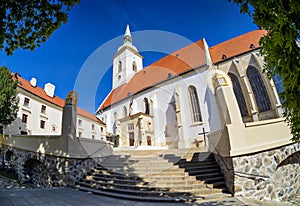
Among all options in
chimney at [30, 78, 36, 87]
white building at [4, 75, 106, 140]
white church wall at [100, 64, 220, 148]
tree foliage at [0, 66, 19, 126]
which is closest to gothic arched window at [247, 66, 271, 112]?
white church wall at [100, 64, 220, 148]

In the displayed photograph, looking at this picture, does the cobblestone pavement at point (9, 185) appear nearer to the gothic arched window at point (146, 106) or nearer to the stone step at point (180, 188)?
the stone step at point (180, 188)

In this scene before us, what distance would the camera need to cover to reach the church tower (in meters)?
37.0

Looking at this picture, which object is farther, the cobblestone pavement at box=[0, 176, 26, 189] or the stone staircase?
the cobblestone pavement at box=[0, 176, 26, 189]

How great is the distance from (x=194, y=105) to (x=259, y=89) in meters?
7.18

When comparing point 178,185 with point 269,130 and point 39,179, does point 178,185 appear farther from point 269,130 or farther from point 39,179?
point 39,179

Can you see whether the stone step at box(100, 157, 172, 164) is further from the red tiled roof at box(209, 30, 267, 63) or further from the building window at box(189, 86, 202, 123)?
the red tiled roof at box(209, 30, 267, 63)

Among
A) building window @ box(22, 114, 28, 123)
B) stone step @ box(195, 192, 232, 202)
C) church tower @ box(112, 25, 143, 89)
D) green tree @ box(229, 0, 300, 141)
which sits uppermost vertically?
church tower @ box(112, 25, 143, 89)

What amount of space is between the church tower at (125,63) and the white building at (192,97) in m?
9.06

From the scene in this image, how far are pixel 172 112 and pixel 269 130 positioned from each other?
16.5 m

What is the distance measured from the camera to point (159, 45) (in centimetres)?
1301

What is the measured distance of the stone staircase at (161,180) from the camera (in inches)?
196

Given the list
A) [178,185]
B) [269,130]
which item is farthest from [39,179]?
[269,130]

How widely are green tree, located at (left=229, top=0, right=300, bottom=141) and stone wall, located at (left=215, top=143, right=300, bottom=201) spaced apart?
3315mm


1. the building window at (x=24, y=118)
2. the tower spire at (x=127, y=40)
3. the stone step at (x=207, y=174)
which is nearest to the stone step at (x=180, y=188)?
the stone step at (x=207, y=174)
